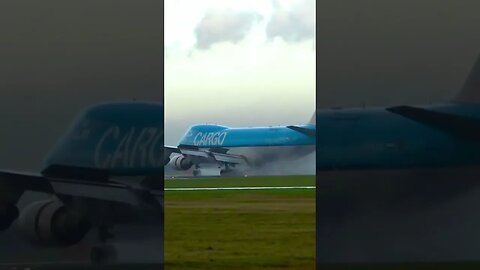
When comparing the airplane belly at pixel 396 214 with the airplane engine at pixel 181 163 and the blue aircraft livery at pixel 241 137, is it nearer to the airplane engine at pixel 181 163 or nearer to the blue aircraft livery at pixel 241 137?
the blue aircraft livery at pixel 241 137

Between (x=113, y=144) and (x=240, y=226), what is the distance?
88 cm

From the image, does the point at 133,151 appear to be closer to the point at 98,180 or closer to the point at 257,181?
the point at 98,180

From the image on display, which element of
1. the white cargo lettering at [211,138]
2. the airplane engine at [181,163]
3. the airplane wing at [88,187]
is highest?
the white cargo lettering at [211,138]

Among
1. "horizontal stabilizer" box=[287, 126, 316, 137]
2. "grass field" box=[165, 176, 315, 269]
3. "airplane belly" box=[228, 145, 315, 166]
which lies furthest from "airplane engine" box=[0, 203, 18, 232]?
"horizontal stabilizer" box=[287, 126, 316, 137]

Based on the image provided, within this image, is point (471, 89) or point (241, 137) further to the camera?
point (471, 89)

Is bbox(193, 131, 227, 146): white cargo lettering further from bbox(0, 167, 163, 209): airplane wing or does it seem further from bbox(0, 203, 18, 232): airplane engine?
bbox(0, 203, 18, 232): airplane engine

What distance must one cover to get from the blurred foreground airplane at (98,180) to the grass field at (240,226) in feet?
0.53

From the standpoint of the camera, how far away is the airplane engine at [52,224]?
3996 millimetres

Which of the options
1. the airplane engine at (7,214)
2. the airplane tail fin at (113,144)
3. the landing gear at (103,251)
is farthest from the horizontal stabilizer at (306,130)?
the airplane engine at (7,214)

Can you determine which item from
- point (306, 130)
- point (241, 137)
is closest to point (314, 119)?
point (306, 130)

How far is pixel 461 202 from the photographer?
4070mm

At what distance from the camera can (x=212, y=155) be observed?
4.05m

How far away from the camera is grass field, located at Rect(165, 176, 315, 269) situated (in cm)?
399

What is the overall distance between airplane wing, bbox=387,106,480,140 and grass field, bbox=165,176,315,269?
0.69 meters
